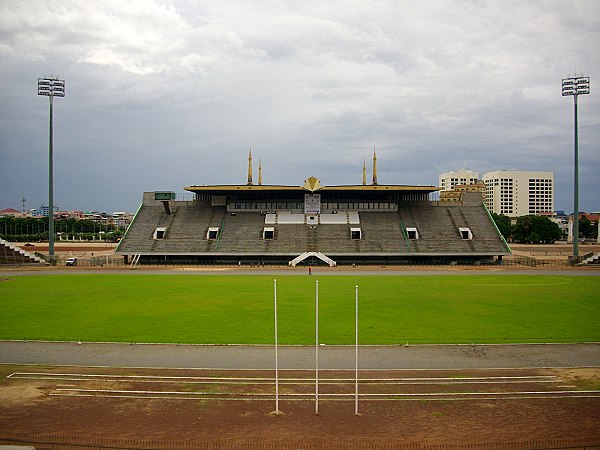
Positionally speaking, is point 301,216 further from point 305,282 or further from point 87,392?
point 87,392

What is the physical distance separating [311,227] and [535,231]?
63.7 meters

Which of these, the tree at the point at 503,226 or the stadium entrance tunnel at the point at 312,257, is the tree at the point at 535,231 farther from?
the stadium entrance tunnel at the point at 312,257

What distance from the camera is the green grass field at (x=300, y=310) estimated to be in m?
26.4

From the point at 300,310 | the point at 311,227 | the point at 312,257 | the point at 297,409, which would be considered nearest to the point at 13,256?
the point at 312,257

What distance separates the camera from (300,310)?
33000mm

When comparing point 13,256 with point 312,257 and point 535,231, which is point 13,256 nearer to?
point 312,257

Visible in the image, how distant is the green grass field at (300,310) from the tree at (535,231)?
69527mm

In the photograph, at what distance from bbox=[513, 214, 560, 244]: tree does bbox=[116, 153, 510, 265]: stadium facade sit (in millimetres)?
40810

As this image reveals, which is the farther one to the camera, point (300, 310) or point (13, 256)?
point (13, 256)

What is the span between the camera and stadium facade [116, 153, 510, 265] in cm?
7144

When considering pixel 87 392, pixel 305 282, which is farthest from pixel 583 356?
pixel 305 282

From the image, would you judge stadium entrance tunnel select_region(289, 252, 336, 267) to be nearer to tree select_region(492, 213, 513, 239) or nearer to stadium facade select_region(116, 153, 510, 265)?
stadium facade select_region(116, 153, 510, 265)

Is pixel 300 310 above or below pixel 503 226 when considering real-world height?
below

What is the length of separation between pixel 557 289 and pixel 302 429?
1384 inches
